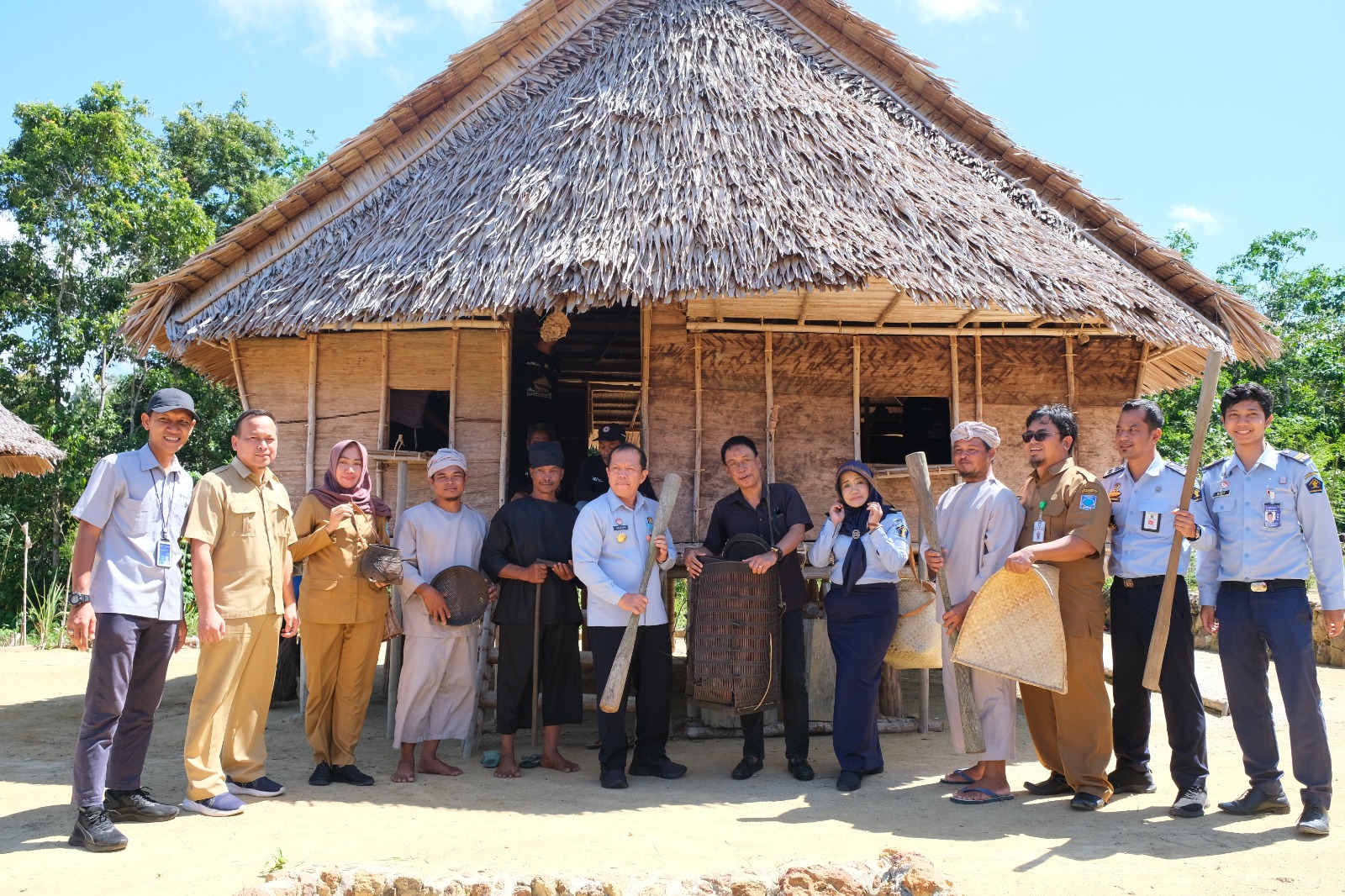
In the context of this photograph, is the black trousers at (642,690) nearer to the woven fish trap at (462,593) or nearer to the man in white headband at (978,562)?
the woven fish trap at (462,593)

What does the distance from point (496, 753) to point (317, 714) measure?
1027 millimetres

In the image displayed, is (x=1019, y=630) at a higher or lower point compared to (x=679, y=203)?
lower

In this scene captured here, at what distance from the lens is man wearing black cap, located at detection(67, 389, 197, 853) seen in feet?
12.2

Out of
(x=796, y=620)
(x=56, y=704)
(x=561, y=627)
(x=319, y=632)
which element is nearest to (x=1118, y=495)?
(x=796, y=620)

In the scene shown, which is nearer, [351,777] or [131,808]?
[131,808]

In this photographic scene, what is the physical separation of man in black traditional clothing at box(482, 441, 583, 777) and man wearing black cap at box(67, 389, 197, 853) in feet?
4.98

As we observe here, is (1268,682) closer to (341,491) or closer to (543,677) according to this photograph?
(543,677)

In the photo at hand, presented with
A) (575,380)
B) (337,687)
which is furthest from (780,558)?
(575,380)

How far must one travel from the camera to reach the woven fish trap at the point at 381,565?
15.1 ft

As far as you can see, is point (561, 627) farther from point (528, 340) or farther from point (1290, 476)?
point (528, 340)

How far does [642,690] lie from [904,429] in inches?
178

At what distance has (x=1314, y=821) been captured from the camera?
12.1 ft

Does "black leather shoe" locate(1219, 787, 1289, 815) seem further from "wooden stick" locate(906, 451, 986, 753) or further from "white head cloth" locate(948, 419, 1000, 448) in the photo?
"white head cloth" locate(948, 419, 1000, 448)

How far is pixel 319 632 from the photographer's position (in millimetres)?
4645
